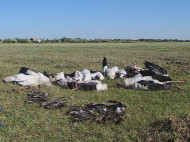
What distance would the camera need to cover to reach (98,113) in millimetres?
4457

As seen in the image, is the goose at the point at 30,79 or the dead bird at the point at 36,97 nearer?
the dead bird at the point at 36,97

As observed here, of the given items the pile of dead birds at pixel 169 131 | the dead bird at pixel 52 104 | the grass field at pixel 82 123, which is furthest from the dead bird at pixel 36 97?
the pile of dead birds at pixel 169 131

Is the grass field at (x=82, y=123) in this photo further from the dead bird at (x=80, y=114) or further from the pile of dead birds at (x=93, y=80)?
the pile of dead birds at (x=93, y=80)

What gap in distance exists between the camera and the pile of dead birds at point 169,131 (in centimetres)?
336

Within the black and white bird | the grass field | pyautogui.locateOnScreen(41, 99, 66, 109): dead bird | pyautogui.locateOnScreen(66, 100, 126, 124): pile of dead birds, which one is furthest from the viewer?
the black and white bird

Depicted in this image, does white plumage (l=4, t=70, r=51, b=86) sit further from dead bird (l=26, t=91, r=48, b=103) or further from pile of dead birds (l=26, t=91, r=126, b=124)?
pile of dead birds (l=26, t=91, r=126, b=124)

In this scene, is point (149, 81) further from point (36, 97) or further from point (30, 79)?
point (30, 79)

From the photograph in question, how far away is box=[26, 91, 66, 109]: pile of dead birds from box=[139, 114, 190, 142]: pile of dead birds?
1934mm

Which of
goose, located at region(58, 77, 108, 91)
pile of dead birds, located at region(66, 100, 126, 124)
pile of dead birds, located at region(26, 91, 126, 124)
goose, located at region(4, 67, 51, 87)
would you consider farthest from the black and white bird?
goose, located at region(4, 67, 51, 87)

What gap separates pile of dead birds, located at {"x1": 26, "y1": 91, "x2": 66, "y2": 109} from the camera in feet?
15.9

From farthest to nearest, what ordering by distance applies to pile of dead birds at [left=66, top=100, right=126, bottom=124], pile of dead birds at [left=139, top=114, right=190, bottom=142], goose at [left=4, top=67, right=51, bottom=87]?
goose at [left=4, top=67, right=51, bottom=87] < pile of dead birds at [left=66, top=100, right=126, bottom=124] < pile of dead birds at [left=139, top=114, right=190, bottom=142]

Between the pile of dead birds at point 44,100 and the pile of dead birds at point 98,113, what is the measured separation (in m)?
0.36

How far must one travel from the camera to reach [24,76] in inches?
277

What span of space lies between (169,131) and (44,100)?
113 inches
